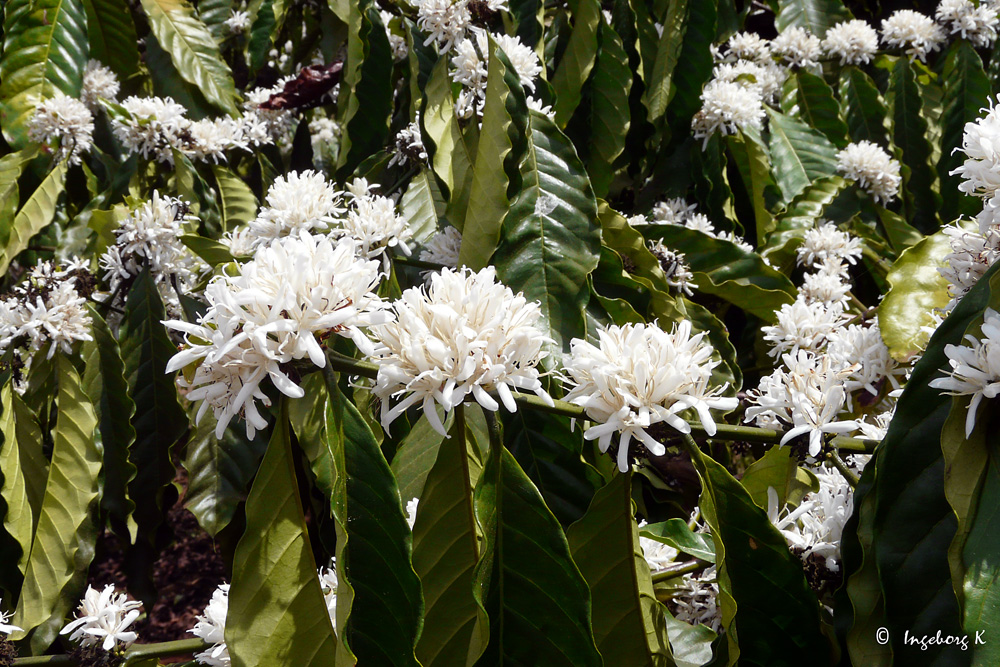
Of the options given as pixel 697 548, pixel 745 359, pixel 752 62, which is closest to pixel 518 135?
pixel 697 548

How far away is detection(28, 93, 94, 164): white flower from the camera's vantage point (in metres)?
2.32

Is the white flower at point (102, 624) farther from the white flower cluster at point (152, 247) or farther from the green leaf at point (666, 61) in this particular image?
the green leaf at point (666, 61)

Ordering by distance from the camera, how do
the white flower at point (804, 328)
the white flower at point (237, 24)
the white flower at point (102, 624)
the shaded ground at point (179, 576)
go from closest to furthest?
the white flower at point (102, 624) → the white flower at point (804, 328) → the white flower at point (237, 24) → the shaded ground at point (179, 576)

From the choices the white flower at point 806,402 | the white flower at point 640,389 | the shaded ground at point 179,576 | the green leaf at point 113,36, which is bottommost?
the shaded ground at point 179,576

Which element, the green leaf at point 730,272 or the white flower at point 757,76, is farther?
the white flower at point 757,76

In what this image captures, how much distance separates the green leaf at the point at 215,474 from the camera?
1.74 metres

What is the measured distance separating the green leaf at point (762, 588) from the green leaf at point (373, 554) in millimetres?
392

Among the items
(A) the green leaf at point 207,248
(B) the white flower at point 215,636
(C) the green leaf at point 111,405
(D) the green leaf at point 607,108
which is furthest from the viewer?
(D) the green leaf at point 607,108

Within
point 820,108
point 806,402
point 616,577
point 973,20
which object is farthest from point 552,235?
point 973,20

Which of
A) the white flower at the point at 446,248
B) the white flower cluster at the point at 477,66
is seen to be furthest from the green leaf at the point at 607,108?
the white flower at the point at 446,248

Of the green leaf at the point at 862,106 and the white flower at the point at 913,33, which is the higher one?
the white flower at the point at 913,33

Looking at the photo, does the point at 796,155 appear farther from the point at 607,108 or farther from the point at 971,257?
the point at 971,257

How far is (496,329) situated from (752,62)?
2509mm

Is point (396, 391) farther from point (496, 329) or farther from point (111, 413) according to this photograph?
point (111, 413)
